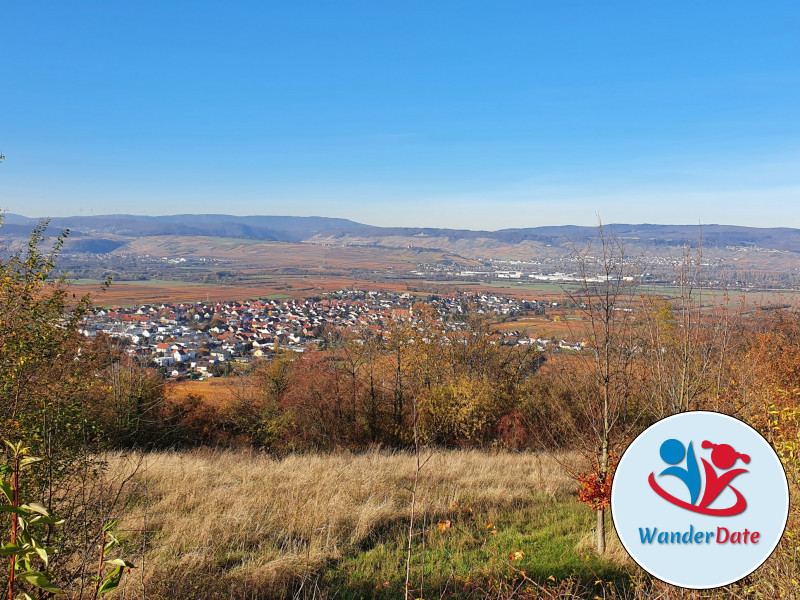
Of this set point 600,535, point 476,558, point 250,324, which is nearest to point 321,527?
point 476,558

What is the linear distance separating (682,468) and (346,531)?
5.41 metres

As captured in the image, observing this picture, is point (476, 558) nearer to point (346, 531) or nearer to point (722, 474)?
point (346, 531)

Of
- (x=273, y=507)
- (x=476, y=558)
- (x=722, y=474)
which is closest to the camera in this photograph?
(x=722, y=474)

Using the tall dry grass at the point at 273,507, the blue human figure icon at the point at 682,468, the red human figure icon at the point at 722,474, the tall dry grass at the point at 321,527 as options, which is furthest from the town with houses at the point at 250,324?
the red human figure icon at the point at 722,474

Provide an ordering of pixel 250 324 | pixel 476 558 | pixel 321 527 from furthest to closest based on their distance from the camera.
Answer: pixel 250 324
pixel 321 527
pixel 476 558

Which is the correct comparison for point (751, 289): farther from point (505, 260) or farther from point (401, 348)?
point (505, 260)

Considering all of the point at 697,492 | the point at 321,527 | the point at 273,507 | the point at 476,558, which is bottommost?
the point at 476,558

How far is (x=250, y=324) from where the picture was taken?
5106cm

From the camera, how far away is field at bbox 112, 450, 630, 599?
16.0 feet

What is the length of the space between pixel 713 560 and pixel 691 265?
5093 mm

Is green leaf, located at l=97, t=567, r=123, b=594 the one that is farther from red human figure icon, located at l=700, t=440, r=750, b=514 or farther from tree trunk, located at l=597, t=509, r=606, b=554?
tree trunk, located at l=597, t=509, r=606, b=554

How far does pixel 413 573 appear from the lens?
5.42 meters

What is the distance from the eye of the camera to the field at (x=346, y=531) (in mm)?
4863

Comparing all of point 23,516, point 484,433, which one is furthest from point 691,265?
point 484,433
